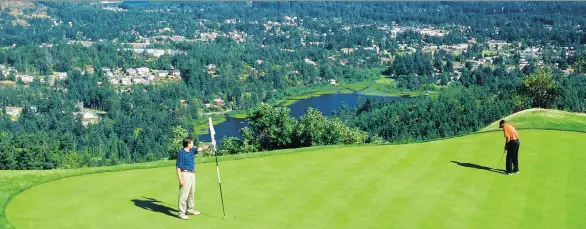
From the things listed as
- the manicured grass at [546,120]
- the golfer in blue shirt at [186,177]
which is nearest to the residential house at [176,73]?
the manicured grass at [546,120]

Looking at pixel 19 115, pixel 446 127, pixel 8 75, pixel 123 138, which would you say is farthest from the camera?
pixel 8 75

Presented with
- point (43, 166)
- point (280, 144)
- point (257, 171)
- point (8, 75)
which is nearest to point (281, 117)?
point (280, 144)

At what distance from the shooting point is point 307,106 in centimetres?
12506

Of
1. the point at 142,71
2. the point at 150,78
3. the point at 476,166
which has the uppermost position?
the point at 476,166

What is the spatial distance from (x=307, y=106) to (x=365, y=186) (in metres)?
107

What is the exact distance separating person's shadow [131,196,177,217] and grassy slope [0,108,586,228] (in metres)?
0.10

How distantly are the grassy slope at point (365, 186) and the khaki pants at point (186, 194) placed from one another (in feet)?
1.15

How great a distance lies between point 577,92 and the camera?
3632 inches

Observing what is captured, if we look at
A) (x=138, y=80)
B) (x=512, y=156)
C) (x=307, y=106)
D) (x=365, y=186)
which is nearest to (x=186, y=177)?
(x=365, y=186)

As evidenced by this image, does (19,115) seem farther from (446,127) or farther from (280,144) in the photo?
(280,144)

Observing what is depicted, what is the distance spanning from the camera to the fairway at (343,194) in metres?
15.3

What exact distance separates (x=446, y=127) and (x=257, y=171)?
217ft

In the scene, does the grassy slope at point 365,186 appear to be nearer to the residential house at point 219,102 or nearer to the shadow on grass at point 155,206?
the shadow on grass at point 155,206

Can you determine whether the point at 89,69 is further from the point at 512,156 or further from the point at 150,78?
the point at 512,156
